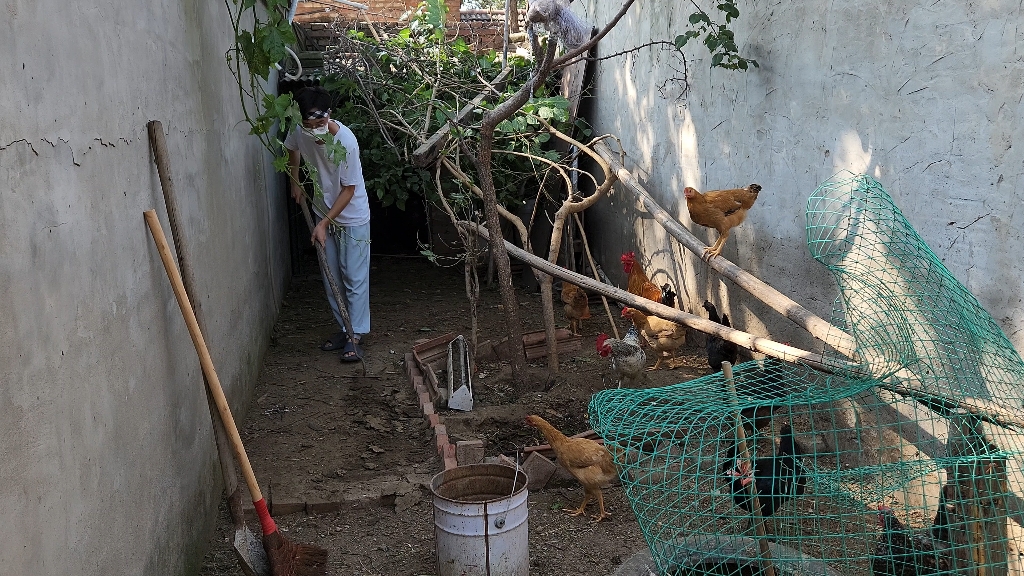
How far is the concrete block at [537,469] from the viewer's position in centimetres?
388

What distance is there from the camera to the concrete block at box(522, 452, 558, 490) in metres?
3.88

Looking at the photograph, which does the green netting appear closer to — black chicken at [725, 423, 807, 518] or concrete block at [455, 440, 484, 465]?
black chicken at [725, 423, 807, 518]

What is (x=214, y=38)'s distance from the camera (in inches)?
181

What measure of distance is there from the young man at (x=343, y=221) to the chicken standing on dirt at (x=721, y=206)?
2.64 m

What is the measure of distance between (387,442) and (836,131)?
303 centimetres

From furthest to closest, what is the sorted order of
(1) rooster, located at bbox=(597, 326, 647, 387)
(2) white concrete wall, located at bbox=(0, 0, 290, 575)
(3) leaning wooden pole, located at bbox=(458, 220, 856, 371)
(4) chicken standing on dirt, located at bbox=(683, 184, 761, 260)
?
(1) rooster, located at bbox=(597, 326, 647, 387) < (4) chicken standing on dirt, located at bbox=(683, 184, 761, 260) < (3) leaning wooden pole, located at bbox=(458, 220, 856, 371) < (2) white concrete wall, located at bbox=(0, 0, 290, 575)

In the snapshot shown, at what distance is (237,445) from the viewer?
113 inches

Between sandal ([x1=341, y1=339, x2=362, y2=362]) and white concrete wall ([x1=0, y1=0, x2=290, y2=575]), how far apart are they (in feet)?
6.24

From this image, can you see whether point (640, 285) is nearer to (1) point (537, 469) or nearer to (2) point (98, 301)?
(1) point (537, 469)

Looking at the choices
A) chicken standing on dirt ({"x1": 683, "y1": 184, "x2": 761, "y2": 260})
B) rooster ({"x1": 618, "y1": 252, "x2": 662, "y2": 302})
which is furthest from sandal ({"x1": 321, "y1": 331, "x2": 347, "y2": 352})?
chicken standing on dirt ({"x1": 683, "y1": 184, "x2": 761, "y2": 260})

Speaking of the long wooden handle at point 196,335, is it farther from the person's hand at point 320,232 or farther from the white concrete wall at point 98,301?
the person's hand at point 320,232

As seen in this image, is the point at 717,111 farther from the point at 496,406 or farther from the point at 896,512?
the point at 896,512

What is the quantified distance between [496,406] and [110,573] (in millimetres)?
2848

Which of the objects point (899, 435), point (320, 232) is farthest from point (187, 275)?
point (899, 435)
